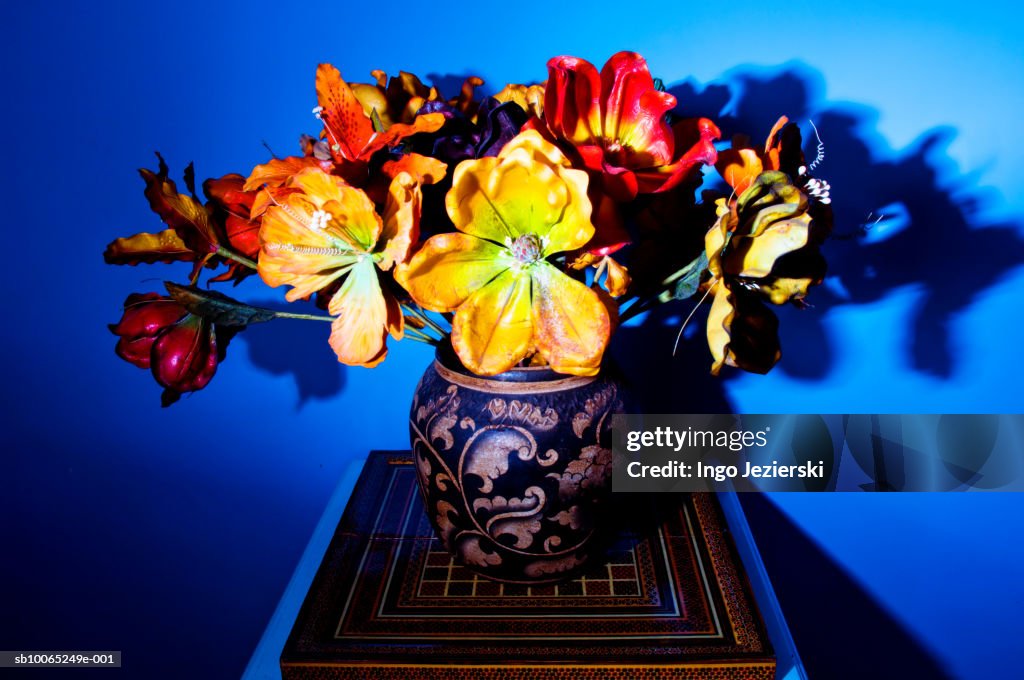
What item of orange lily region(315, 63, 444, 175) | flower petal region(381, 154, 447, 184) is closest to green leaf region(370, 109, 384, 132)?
orange lily region(315, 63, 444, 175)

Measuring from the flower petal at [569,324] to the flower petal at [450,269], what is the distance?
48 mm

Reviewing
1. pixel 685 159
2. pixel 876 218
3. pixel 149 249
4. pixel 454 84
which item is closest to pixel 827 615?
pixel 876 218

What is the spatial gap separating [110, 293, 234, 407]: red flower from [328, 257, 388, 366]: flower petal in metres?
0.15

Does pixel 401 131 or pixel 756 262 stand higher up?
pixel 401 131

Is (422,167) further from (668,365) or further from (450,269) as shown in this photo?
(668,365)

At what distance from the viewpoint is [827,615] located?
116 cm

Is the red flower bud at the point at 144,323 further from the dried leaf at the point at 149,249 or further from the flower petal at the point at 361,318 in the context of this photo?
the flower petal at the point at 361,318

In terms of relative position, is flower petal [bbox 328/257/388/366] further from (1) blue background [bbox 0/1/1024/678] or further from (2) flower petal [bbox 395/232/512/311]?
(1) blue background [bbox 0/1/1024/678]

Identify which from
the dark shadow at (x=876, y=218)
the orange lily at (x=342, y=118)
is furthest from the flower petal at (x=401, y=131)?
the dark shadow at (x=876, y=218)

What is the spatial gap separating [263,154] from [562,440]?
1.85 feet

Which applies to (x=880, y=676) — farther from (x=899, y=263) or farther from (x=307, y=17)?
(x=307, y=17)

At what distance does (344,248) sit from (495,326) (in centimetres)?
14

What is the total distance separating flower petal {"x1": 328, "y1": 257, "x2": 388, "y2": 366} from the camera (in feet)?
1.89

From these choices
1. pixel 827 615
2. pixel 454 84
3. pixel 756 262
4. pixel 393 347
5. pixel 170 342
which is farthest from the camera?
pixel 827 615
